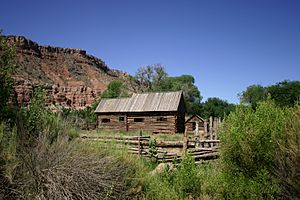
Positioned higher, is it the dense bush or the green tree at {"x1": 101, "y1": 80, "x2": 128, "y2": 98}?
the green tree at {"x1": 101, "y1": 80, "x2": 128, "y2": 98}

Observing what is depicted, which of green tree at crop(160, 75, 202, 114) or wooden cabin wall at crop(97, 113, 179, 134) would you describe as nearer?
wooden cabin wall at crop(97, 113, 179, 134)

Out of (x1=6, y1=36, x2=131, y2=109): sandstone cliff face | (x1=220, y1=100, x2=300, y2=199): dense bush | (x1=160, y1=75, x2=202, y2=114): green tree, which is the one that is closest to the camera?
(x1=220, y1=100, x2=300, y2=199): dense bush

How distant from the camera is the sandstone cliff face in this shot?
2475 inches

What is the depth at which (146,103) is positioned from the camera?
29359 millimetres

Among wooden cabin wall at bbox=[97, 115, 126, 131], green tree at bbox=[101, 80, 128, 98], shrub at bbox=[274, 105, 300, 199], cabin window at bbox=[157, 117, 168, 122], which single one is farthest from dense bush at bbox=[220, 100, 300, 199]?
green tree at bbox=[101, 80, 128, 98]

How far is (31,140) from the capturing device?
6.32 m

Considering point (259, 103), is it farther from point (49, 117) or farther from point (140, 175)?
point (49, 117)

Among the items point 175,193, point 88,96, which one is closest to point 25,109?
point 175,193

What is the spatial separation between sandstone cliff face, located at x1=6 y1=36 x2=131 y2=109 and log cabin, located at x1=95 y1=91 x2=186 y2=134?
30.2 metres

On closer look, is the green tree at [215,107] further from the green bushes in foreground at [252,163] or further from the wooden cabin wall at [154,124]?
the green bushes in foreground at [252,163]

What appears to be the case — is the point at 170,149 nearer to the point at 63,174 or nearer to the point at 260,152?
the point at 260,152

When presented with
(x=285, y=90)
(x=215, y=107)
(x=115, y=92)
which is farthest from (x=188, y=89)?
(x=285, y=90)

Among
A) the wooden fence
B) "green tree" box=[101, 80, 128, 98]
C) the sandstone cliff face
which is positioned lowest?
the wooden fence

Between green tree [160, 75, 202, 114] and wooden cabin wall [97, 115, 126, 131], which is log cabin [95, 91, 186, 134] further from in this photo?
green tree [160, 75, 202, 114]
